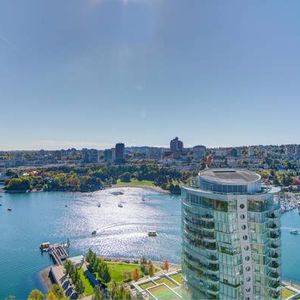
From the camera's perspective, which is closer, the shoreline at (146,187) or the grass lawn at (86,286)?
the grass lawn at (86,286)

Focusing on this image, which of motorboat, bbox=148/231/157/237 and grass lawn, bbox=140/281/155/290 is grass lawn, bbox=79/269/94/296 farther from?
motorboat, bbox=148/231/157/237

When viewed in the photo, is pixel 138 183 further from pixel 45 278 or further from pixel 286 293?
pixel 286 293

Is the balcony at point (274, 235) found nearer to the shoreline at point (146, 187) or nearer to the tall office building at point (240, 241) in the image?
the tall office building at point (240, 241)

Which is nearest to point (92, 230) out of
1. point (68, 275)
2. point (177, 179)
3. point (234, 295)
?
point (68, 275)

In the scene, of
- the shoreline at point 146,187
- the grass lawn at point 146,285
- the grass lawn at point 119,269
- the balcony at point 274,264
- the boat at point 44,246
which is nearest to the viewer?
the balcony at point 274,264

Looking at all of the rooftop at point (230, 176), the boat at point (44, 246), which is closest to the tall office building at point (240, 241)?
the rooftop at point (230, 176)
